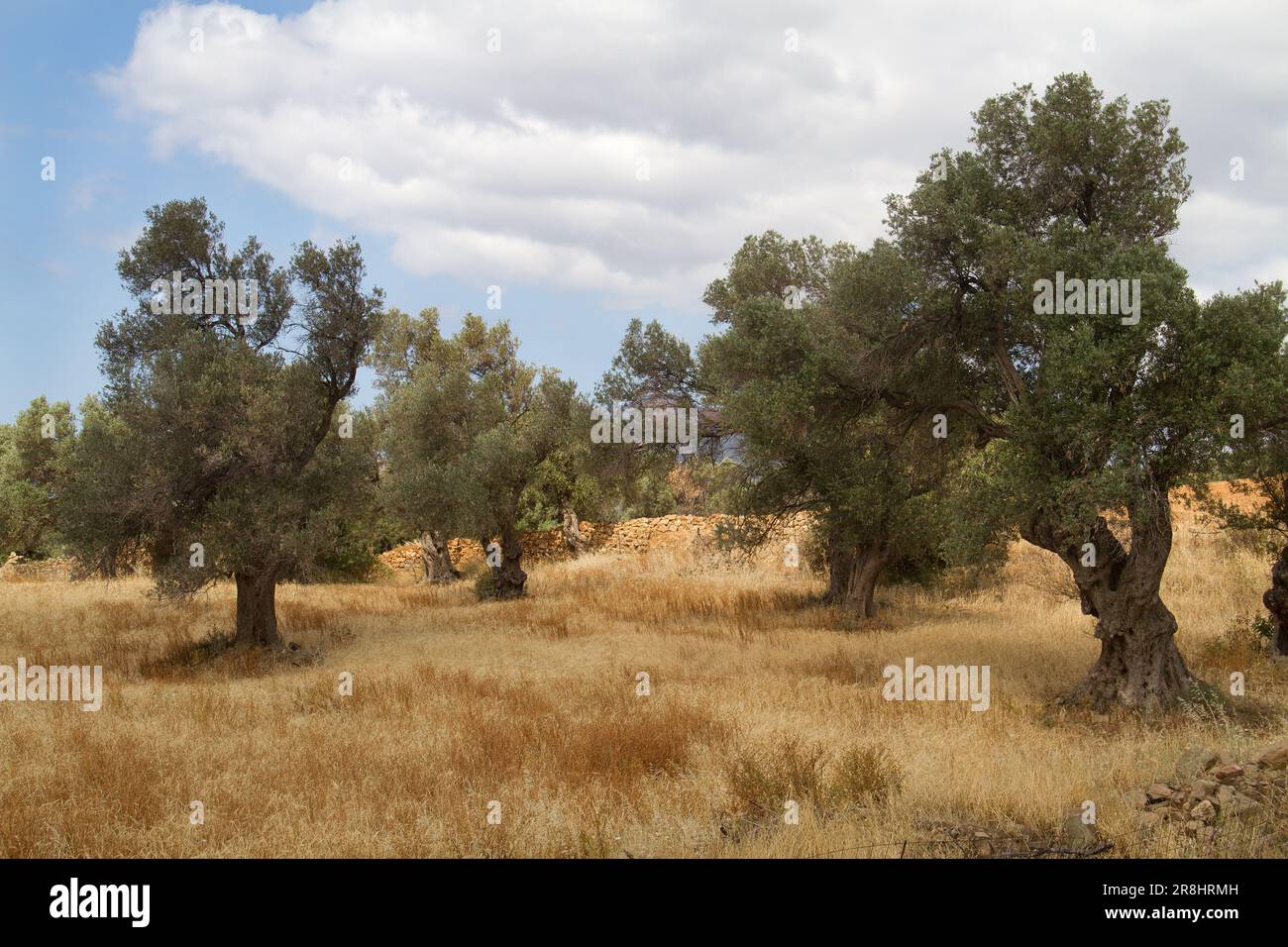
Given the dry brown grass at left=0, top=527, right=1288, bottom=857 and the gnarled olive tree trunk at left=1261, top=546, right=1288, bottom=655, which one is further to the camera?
the gnarled olive tree trunk at left=1261, top=546, right=1288, bottom=655

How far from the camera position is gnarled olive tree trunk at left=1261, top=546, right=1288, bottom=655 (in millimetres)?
18188

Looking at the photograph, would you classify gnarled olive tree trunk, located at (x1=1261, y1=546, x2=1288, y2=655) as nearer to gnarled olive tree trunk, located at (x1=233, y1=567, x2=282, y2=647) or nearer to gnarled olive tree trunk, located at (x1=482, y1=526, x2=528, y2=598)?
gnarled olive tree trunk, located at (x1=233, y1=567, x2=282, y2=647)

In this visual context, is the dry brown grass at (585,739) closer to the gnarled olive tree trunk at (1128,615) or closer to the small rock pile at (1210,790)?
the small rock pile at (1210,790)

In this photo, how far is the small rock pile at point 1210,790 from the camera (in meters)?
8.32

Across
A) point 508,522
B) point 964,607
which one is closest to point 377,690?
point 508,522

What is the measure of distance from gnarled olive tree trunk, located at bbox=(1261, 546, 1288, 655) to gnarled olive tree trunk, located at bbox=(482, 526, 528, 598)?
900 inches

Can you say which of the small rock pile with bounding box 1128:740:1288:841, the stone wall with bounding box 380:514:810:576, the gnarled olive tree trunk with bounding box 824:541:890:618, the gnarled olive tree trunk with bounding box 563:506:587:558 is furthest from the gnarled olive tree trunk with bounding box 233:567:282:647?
the gnarled olive tree trunk with bounding box 563:506:587:558

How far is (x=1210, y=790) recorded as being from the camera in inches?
343

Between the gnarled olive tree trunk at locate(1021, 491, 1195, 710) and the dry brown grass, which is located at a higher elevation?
the gnarled olive tree trunk at locate(1021, 491, 1195, 710)

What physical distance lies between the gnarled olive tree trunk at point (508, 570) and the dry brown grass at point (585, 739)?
23.0 feet

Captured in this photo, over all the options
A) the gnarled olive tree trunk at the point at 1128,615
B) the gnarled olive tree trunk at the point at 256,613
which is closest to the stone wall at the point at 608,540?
the gnarled olive tree trunk at the point at 256,613

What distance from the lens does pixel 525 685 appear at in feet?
52.3
